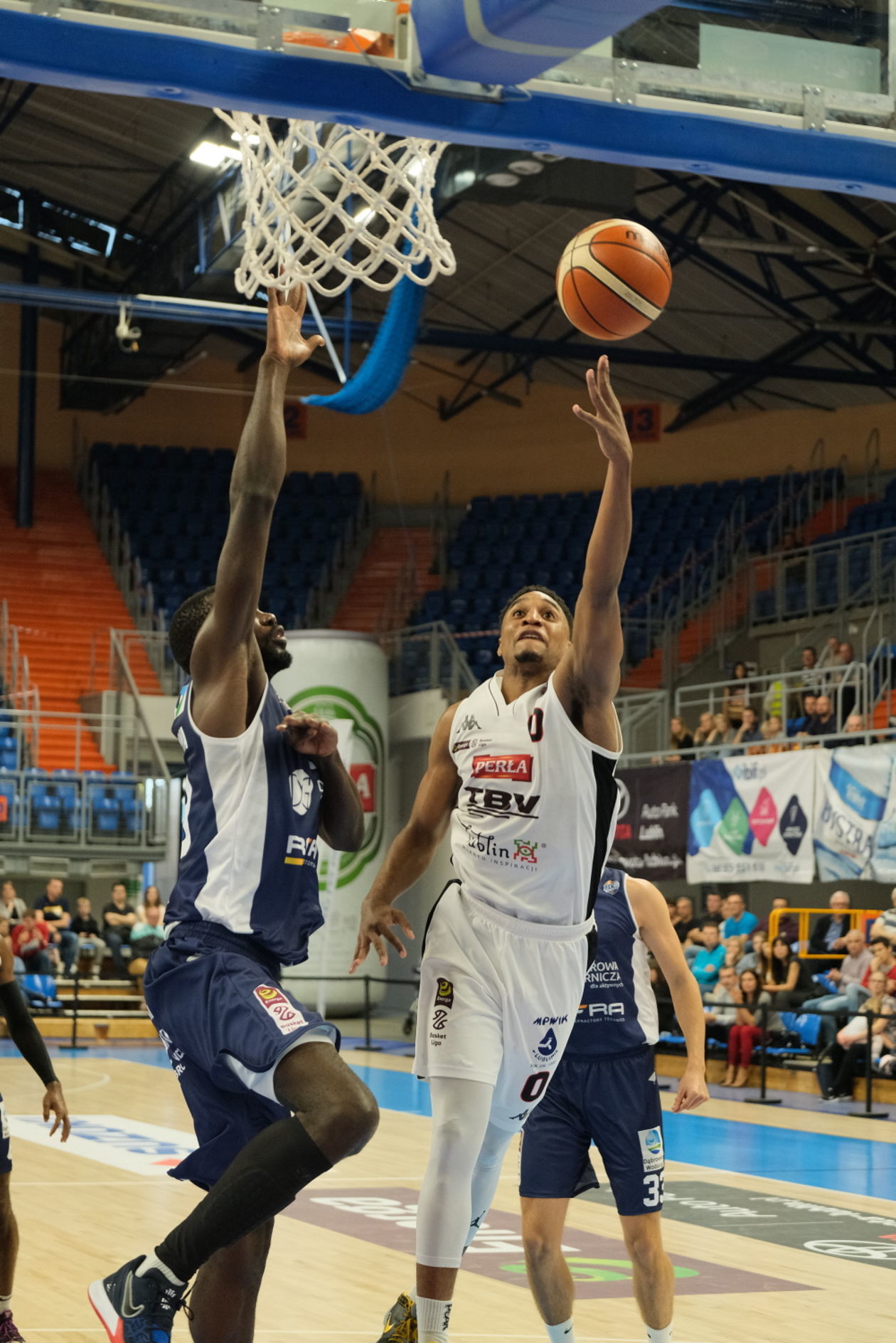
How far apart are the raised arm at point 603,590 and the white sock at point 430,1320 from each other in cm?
164

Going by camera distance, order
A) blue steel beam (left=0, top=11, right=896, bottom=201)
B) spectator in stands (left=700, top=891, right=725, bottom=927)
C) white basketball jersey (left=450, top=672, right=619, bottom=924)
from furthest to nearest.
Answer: spectator in stands (left=700, top=891, right=725, bottom=927) → blue steel beam (left=0, top=11, right=896, bottom=201) → white basketball jersey (left=450, top=672, right=619, bottom=924)

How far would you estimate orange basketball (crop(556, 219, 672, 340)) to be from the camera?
18.1 feet

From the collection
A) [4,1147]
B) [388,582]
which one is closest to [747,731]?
[388,582]

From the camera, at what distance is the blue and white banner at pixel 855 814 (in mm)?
15617

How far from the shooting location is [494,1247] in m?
8.08

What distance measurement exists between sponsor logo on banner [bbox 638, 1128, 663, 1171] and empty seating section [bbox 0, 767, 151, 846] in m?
17.7

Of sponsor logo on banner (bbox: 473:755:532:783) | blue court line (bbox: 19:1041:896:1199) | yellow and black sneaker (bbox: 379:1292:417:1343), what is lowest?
blue court line (bbox: 19:1041:896:1199)

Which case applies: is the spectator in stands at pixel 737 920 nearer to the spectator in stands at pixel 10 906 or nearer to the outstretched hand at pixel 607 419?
the spectator in stands at pixel 10 906

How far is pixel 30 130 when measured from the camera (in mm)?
25000

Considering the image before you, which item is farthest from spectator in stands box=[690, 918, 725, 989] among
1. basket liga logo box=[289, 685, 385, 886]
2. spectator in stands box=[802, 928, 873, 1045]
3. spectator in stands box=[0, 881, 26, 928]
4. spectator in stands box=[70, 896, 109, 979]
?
spectator in stands box=[70, 896, 109, 979]

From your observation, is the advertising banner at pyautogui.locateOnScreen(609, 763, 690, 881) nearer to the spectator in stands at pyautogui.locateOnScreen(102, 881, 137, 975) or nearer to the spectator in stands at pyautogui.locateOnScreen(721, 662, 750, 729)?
the spectator in stands at pyautogui.locateOnScreen(721, 662, 750, 729)

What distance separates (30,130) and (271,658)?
74.0 ft

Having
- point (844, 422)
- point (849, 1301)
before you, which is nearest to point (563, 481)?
Answer: point (844, 422)

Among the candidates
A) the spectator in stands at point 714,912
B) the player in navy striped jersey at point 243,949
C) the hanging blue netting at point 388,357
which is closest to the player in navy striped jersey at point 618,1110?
the player in navy striped jersey at point 243,949
